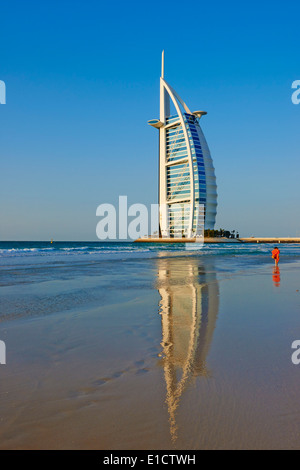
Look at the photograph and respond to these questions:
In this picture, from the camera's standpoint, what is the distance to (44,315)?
6.65m

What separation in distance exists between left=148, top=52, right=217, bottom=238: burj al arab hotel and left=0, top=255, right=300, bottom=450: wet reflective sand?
112155 mm

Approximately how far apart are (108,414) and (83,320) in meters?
3.64

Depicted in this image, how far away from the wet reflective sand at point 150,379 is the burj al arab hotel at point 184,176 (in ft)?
368

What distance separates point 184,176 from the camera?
12562cm

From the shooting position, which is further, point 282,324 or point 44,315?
point 44,315

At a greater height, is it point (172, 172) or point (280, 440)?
point (172, 172)

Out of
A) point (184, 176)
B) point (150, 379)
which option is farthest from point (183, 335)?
point (184, 176)

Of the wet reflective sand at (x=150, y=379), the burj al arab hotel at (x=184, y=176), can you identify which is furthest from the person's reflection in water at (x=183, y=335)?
the burj al arab hotel at (x=184, y=176)

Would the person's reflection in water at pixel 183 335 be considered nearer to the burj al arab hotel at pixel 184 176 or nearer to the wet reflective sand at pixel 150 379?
the wet reflective sand at pixel 150 379

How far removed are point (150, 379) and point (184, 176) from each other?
125025 millimetres

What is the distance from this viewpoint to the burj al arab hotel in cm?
11995

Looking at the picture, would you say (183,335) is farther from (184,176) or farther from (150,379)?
(184,176)
